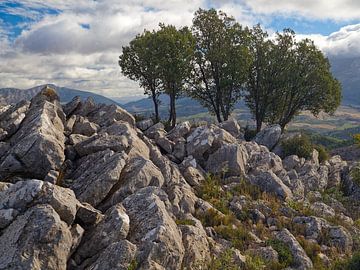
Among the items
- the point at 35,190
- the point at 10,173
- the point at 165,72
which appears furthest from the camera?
the point at 165,72

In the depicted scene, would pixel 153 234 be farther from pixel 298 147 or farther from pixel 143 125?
pixel 298 147

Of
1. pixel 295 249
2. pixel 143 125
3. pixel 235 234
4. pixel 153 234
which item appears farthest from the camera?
pixel 143 125

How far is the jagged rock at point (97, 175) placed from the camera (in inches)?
834

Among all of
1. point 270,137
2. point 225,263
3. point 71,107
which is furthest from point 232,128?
point 225,263

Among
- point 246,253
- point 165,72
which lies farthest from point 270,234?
point 165,72

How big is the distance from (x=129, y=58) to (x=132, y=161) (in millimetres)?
40746

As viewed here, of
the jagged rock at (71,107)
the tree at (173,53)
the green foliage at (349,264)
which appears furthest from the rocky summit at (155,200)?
the tree at (173,53)

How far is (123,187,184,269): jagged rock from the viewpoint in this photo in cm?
1516

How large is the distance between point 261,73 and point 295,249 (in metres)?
50.5

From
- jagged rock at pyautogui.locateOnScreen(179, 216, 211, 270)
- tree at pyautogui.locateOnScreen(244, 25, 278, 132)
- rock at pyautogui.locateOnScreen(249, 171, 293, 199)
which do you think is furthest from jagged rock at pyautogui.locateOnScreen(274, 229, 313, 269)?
tree at pyautogui.locateOnScreen(244, 25, 278, 132)

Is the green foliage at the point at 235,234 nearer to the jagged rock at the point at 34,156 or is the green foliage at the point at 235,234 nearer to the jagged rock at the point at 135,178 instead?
the jagged rock at the point at 135,178

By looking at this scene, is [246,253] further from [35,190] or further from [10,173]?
[10,173]

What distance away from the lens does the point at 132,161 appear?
81.8ft

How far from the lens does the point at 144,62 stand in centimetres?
5962
